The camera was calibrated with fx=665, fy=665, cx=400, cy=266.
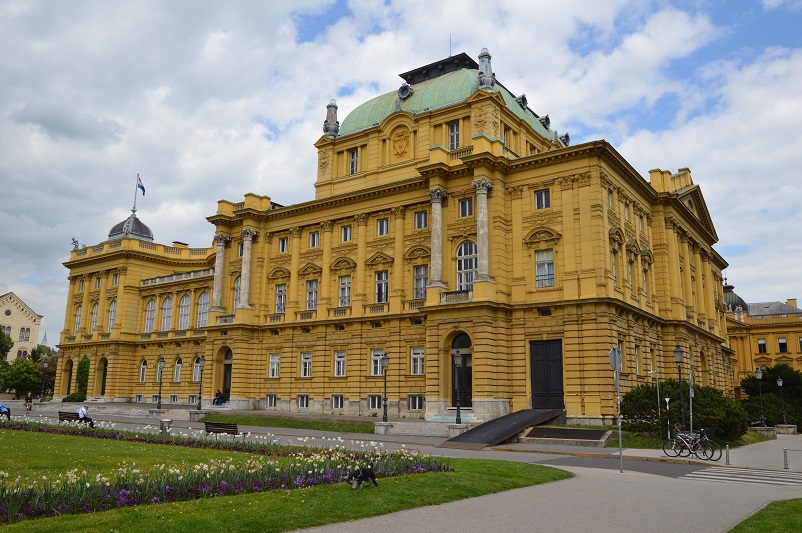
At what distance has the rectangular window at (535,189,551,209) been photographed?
4127cm

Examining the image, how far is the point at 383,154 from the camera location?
2004 inches

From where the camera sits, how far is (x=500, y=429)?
3262cm

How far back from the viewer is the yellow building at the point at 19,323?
4887 inches

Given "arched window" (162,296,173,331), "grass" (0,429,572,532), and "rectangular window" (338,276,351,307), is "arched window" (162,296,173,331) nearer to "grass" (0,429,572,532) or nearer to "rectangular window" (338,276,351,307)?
"rectangular window" (338,276,351,307)

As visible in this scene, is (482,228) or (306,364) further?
(306,364)

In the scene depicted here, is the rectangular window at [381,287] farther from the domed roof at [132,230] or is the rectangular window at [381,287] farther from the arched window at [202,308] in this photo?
the domed roof at [132,230]

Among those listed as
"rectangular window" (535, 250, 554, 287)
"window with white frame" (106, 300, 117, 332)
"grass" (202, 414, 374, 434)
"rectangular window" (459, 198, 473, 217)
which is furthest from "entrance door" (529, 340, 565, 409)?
"window with white frame" (106, 300, 117, 332)

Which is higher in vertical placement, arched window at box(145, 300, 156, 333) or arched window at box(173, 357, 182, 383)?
arched window at box(145, 300, 156, 333)

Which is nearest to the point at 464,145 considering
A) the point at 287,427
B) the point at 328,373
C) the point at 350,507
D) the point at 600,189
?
the point at 600,189

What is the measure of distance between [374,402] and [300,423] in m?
7.13

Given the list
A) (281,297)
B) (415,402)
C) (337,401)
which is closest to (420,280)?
(415,402)

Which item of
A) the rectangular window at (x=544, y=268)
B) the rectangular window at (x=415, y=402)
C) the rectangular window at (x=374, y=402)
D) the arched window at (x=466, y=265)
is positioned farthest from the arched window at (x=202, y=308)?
the rectangular window at (x=544, y=268)

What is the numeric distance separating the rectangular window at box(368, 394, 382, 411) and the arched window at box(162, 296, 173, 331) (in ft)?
104

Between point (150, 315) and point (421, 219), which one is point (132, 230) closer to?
point (150, 315)
